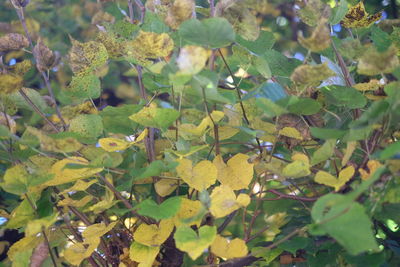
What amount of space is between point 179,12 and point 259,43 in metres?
0.12


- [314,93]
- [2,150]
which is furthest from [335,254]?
[2,150]

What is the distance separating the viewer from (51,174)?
1.97 feet

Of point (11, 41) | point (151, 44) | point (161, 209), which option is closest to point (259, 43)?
point (151, 44)

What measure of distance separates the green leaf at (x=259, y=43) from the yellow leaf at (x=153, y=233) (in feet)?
0.81

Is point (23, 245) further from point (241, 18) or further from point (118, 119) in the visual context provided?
point (241, 18)

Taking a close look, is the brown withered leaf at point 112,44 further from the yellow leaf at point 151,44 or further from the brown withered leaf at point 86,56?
the yellow leaf at point 151,44

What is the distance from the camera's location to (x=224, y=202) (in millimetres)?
568

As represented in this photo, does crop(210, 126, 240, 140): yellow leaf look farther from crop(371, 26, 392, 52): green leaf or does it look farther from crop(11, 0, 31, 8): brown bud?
crop(11, 0, 31, 8): brown bud

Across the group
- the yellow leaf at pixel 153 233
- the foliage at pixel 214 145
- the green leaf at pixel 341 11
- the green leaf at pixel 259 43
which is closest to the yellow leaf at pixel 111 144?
the foliage at pixel 214 145

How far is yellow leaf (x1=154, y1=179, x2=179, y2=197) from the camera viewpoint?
27.1 inches

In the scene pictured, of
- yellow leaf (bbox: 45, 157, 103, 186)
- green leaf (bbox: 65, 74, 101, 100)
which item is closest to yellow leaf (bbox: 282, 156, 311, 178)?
yellow leaf (bbox: 45, 157, 103, 186)

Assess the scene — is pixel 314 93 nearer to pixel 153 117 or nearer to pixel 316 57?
pixel 153 117

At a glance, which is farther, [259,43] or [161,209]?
[259,43]

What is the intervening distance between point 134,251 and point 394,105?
353 mm
